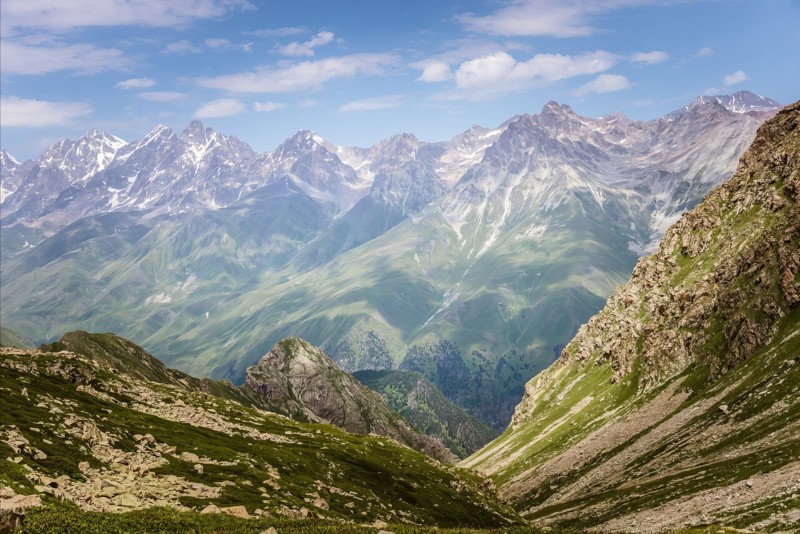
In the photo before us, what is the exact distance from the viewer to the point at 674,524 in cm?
9162

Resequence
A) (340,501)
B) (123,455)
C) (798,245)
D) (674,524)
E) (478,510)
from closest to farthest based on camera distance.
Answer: (123,455) → (674,524) → (340,501) → (478,510) → (798,245)

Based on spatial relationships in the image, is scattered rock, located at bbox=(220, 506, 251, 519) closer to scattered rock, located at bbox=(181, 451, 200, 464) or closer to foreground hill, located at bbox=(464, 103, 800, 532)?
scattered rock, located at bbox=(181, 451, 200, 464)

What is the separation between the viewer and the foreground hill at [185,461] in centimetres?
6812

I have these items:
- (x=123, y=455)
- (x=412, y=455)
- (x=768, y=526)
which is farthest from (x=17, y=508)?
(x=412, y=455)

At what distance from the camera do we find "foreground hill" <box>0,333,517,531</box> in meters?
68.1

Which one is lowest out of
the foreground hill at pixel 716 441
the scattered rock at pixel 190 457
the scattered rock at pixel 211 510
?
the foreground hill at pixel 716 441

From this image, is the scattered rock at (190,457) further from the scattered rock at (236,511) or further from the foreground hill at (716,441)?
the foreground hill at (716,441)

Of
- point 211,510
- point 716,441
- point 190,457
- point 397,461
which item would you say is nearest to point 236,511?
point 211,510

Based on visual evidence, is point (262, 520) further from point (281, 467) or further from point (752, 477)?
point (752, 477)

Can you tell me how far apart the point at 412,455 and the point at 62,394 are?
90.6 meters

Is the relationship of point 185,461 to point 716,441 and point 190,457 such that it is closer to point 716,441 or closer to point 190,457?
point 190,457

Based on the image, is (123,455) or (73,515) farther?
(123,455)

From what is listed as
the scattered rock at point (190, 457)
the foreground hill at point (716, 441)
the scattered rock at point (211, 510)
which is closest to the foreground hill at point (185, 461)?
the scattered rock at point (190, 457)

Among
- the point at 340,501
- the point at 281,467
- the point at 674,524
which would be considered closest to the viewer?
the point at 674,524
